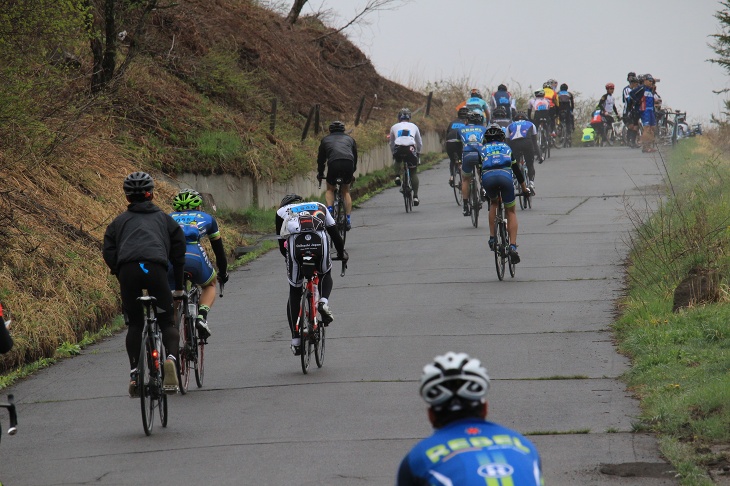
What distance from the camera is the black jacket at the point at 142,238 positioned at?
938cm

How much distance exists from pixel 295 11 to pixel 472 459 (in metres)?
35.0

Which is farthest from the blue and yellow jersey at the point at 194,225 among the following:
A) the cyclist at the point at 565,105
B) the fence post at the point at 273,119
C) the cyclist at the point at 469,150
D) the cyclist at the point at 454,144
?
the cyclist at the point at 565,105

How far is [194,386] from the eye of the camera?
11.4 meters

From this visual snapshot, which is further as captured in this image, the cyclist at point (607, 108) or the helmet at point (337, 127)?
the cyclist at point (607, 108)

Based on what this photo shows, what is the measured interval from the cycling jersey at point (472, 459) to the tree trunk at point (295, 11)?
3464 cm

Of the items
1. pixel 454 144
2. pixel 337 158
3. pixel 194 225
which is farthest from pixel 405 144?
pixel 194 225

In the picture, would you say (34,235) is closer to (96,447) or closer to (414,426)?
(96,447)

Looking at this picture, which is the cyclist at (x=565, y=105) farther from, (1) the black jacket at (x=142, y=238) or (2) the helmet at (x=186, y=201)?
(1) the black jacket at (x=142, y=238)

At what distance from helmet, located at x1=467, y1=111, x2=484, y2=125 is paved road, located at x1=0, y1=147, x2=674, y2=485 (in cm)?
377

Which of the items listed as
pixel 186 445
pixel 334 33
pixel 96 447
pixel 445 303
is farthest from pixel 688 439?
pixel 334 33

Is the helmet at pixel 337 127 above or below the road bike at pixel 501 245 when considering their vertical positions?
above

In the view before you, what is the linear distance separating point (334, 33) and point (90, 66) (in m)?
18.1

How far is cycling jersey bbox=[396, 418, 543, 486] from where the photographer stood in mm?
3768

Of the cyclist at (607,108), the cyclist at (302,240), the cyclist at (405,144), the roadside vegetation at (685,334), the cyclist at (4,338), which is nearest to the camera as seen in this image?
the cyclist at (4,338)
